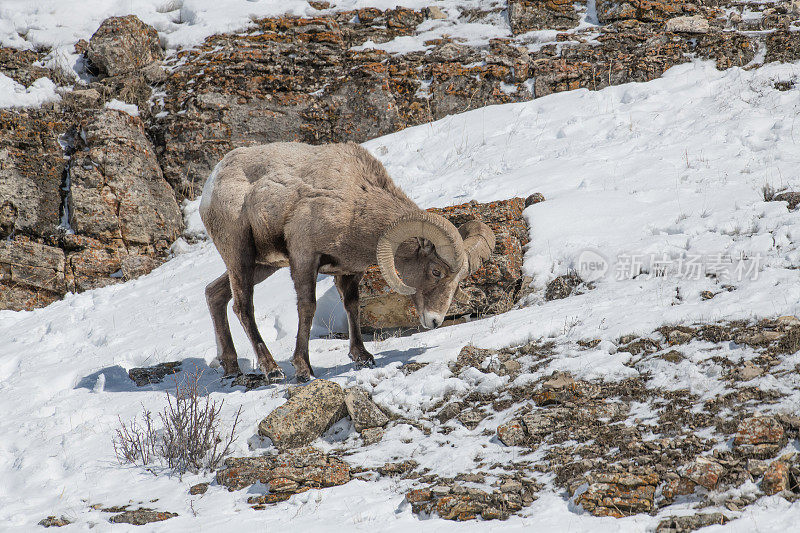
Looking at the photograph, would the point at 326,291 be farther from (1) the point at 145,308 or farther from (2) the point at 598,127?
(2) the point at 598,127

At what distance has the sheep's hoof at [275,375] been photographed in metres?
7.43

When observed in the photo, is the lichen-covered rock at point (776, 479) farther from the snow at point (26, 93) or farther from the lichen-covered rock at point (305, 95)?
the snow at point (26, 93)

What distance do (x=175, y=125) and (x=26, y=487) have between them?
10.8 metres

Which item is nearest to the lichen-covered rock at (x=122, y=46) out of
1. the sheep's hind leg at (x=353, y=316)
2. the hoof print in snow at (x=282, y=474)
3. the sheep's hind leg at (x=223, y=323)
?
the sheep's hind leg at (x=223, y=323)

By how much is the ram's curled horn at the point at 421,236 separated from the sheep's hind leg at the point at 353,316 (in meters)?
1.13

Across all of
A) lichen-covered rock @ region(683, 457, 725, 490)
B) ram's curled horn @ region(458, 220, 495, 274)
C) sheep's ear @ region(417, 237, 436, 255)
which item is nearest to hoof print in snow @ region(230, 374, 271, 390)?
sheep's ear @ region(417, 237, 436, 255)

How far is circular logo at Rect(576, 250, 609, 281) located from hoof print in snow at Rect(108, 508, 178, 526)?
567 centimetres

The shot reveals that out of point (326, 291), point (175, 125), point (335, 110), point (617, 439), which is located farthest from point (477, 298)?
point (175, 125)

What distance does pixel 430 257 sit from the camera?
7.32m

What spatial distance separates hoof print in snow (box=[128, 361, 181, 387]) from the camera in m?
7.89

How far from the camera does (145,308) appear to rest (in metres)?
10.8

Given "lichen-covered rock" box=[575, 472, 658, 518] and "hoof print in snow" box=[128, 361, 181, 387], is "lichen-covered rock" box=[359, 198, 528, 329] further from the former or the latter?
"lichen-covered rock" box=[575, 472, 658, 518]

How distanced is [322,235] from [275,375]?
1.70 meters

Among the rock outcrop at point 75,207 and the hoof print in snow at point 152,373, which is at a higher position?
the rock outcrop at point 75,207
